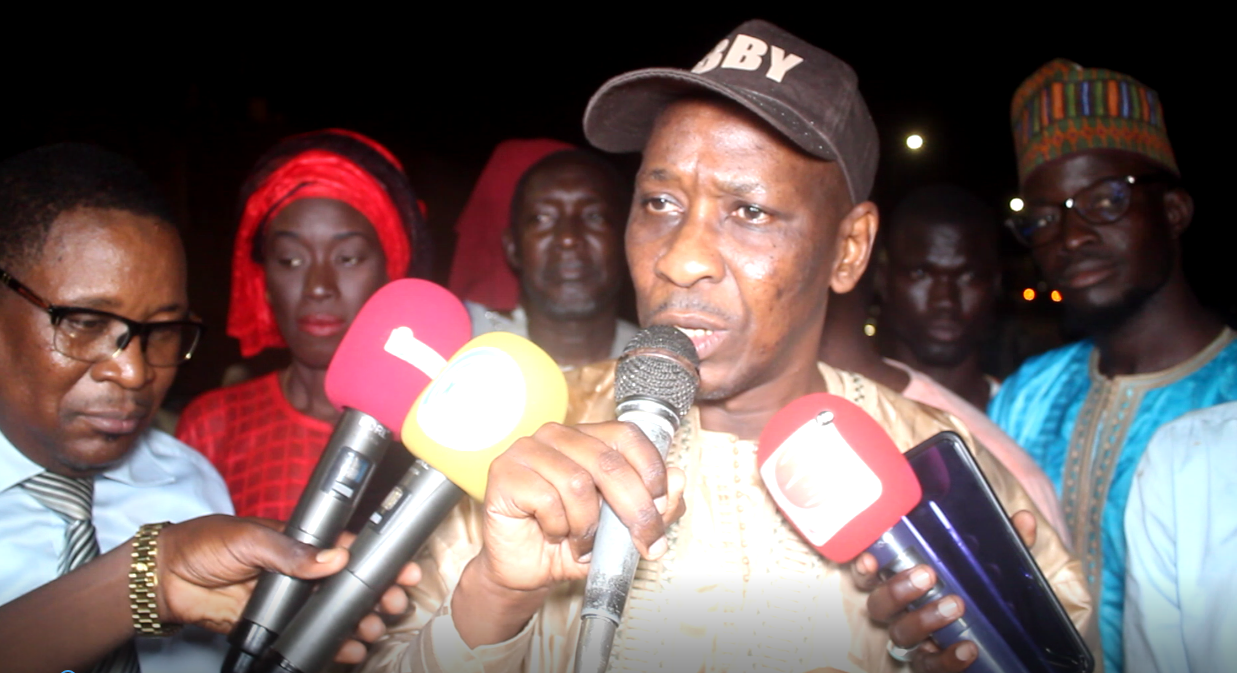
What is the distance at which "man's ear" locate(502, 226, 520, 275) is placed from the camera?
12.1 ft

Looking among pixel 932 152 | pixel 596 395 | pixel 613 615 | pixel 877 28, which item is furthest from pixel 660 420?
pixel 932 152

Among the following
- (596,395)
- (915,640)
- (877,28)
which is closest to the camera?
(915,640)

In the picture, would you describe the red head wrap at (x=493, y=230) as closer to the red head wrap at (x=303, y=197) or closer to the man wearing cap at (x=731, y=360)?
the red head wrap at (x=303, y=197)

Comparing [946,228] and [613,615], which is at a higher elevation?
[946,228]

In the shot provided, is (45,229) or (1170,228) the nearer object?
(45,229)

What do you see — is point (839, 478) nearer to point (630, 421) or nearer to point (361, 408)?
point (630, 421)

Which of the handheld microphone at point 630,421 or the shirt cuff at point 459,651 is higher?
the handheld microphone at point 630,421

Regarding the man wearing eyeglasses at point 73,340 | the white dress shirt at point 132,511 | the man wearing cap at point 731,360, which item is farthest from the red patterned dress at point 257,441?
the man wearing cap at point 731,360

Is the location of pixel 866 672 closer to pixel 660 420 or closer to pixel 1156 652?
pixel 1156 652

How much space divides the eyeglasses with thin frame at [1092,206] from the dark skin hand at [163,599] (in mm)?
2725

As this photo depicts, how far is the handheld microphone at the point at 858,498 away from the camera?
3.82 ft

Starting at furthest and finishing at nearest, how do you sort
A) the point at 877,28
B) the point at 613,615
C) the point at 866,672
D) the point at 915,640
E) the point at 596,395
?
1. the point at 877,28
2. the point at 596,395
3. the point at 866,672
4. the point at 915,640
5. the point at 613,615

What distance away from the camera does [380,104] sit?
559 cm

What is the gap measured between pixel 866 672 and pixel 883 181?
733 cm
